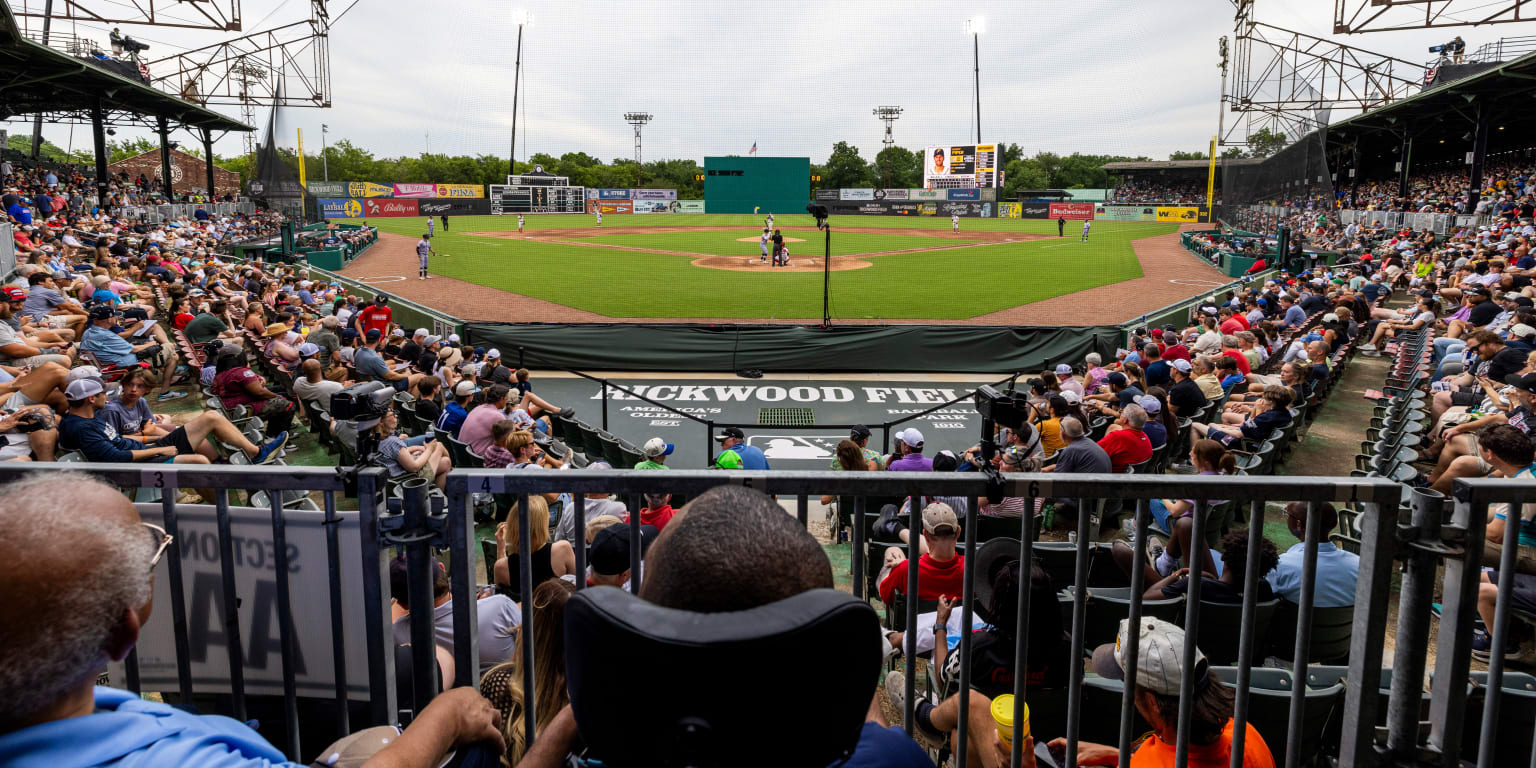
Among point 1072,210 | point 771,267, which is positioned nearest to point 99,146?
point 771,267

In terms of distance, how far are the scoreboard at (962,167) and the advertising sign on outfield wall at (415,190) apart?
47125 mm

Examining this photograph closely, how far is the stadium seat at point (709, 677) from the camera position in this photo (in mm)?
1257

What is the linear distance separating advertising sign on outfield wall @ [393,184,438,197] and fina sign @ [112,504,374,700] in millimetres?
87881

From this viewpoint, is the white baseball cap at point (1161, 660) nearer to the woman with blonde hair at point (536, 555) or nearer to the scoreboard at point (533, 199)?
the woman with blonde hair at point (536, 555)

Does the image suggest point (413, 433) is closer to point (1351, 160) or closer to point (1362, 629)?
point (1362, 629)

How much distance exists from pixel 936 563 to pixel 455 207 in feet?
266

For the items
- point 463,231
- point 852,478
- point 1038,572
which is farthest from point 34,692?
point 463,231

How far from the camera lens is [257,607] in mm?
2568

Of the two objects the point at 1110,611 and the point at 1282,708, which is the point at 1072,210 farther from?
the point at 1282,708

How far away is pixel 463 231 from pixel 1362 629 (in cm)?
6227

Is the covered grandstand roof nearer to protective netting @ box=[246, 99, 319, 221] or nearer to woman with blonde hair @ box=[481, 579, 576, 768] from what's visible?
protective netting @ box=[246, 99, 319, 221]

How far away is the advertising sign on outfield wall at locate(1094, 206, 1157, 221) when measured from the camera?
80.8 metres

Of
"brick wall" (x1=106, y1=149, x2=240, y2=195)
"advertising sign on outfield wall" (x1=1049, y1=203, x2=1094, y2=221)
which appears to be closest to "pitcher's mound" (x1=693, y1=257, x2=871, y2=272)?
"advertising sign on outfield wall" (x1=1049, y1=203, x2=1094, y2=221)

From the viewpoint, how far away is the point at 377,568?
2.43m
